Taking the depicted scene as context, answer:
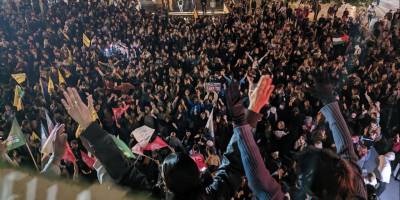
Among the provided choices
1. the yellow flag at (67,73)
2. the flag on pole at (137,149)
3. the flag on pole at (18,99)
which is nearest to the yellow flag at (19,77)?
the flag on pole at (18,99)

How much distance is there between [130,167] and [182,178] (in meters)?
0.28

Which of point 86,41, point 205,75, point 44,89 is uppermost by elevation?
point 86,41

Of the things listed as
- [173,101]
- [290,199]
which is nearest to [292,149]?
[290,199]

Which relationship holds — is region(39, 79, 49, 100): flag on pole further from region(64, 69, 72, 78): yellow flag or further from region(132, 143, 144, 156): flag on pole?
region(132, 143, 144, 156): flag on pole

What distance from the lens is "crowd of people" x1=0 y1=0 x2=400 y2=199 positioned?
170 inches

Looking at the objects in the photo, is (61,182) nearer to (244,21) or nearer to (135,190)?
(135,190)

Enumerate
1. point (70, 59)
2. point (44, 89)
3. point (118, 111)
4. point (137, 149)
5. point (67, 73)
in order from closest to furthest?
point (137, 149) < point (118, 111) < point (44, 89) < point (67, 73) < point (70, 59)

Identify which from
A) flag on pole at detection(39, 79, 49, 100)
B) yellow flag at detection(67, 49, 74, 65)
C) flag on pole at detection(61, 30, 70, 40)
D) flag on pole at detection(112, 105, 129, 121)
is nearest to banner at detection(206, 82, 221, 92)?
flag on pole at detection(112, 105, 129, 121)

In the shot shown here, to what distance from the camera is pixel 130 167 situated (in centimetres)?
150

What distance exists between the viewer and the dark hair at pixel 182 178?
1.31 metres

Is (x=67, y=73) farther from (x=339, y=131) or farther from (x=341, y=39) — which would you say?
(x=339, y=131)

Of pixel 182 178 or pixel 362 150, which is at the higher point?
pixel 182 178

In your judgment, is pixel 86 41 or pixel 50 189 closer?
pixel 50 189

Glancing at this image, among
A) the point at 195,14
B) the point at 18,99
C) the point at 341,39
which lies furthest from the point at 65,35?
the point at 341,39
